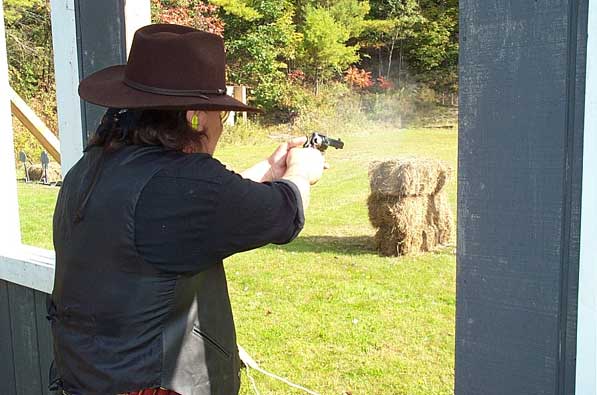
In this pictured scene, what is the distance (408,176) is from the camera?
5.43 metres

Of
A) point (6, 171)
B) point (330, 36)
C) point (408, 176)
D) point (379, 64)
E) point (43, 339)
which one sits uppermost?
point (330, 36)

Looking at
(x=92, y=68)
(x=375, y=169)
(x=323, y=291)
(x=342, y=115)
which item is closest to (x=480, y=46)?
(x=92, y=68)

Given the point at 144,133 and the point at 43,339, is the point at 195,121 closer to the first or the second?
the point at 144,133

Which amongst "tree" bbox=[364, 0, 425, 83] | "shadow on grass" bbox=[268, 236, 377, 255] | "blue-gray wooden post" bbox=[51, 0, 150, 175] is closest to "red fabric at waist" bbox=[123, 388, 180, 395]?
"blue-gray wooden post" bbox=[51, 0, 150, 175]

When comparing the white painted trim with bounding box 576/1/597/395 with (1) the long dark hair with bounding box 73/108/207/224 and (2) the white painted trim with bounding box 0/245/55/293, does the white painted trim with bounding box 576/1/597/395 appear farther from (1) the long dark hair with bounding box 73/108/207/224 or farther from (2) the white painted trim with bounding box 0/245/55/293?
(2) the white painted trim with bounding box 0/245/55/293

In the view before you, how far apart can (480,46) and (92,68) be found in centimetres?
108

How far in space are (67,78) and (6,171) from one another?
590 mm

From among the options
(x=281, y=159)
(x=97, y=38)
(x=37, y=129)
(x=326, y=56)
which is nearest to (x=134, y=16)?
(x=97, y=38)

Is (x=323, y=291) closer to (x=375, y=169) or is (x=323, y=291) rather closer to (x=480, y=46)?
(x=375, y=169)

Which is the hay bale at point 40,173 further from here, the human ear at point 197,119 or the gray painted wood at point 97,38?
the human ear at point 197,119

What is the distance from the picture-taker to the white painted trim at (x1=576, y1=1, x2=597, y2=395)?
0.81 m

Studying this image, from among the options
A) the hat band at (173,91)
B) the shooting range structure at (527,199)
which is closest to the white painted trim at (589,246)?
the shooting range structure at (527,199)

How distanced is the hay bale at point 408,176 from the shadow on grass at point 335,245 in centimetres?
57

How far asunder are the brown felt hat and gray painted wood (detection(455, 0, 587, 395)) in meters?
0.40
